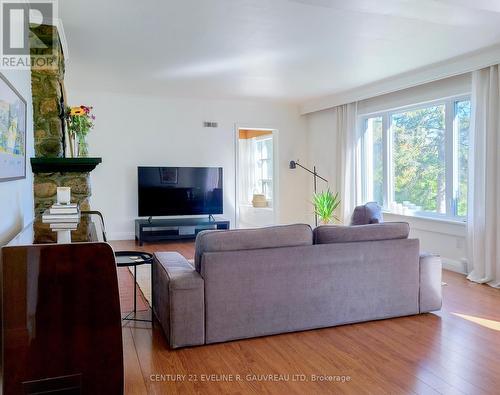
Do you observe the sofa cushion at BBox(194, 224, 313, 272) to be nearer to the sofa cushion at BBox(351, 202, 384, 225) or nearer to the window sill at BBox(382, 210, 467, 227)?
the sofa cushion at BBox(351, 202, 384, 225)

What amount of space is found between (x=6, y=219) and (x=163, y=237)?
4368 millimetres

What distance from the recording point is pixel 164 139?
23.7 ft

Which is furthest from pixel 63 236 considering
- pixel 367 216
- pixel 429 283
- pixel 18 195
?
pixel 367 216

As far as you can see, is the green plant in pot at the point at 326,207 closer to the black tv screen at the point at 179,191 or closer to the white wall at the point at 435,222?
the white wall at the point at 435,222

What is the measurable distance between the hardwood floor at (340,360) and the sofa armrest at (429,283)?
11 cm

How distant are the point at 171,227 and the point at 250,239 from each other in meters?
4.29

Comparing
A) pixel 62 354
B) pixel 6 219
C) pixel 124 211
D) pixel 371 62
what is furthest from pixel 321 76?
pixel 62 354

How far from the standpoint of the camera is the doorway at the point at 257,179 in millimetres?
8234

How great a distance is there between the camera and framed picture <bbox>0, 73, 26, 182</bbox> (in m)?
2.19

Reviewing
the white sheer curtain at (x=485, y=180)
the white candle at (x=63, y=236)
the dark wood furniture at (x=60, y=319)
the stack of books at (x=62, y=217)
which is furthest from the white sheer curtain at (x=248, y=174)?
the dark wood furniture at (x=60, y=319)

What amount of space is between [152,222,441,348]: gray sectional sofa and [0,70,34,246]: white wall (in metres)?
1.00

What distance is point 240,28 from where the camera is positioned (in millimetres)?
3684

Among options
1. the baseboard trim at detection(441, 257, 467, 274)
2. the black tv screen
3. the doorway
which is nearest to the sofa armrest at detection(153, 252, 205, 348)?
the baseboard trim at detection(441, 257, 467, 274)

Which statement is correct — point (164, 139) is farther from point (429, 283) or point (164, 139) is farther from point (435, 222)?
point (429, 283)
